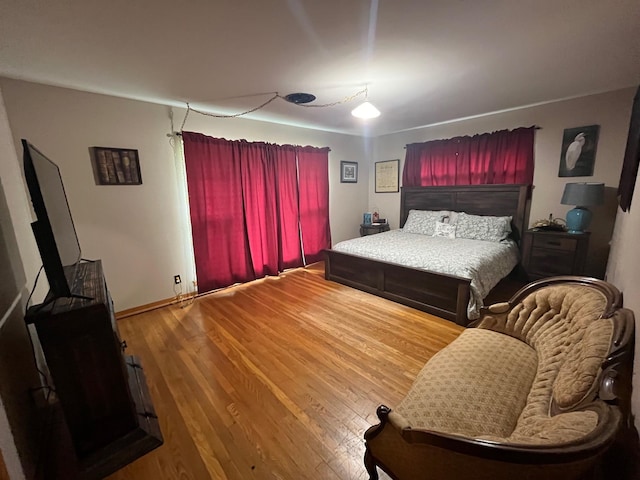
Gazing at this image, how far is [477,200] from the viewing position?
12.8 ft


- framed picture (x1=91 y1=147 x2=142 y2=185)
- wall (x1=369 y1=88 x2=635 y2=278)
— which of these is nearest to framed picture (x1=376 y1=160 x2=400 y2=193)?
wall (x1=369 y1=88 x2=635 y2=278)

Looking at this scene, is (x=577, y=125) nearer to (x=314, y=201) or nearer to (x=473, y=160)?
(x=473, y=160)

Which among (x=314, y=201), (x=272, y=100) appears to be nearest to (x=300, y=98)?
(x=272, y=100)

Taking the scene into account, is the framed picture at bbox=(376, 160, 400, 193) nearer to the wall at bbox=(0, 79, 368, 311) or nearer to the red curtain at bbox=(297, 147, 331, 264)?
the red curtain at bbox=(297, 147, 331, 264)

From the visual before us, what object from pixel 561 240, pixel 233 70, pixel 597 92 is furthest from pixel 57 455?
pixel 597 92

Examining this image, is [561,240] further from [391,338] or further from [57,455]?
[57,455]

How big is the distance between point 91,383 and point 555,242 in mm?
4246

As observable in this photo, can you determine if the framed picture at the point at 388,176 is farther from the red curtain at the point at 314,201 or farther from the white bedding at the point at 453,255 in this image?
the white bedding at the point at 453,255

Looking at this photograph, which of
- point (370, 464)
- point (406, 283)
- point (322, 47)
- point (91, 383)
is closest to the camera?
point (370, 464)

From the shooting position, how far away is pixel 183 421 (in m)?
1.60

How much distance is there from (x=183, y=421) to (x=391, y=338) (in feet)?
5.39

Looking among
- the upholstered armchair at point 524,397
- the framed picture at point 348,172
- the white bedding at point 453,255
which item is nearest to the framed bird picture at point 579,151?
the white bedding at point 453,255

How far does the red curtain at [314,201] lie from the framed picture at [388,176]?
120cm

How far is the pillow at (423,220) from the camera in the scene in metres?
4.04
